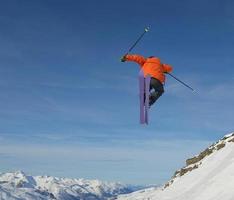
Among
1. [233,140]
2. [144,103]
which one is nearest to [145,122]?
[144,103]

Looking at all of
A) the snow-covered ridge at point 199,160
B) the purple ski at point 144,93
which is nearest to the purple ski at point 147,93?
the purple ski at point 144,93

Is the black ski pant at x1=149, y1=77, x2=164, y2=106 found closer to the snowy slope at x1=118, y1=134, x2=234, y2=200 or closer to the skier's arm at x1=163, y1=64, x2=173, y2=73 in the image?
the skier's arm at x1=163, y1=64, x2=173, y2=73

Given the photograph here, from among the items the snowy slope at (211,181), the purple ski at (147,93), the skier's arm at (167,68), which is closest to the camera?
the purple ski at (147,93)

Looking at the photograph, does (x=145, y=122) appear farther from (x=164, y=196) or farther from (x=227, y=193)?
(x=164, y=196)

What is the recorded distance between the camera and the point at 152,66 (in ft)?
69.2

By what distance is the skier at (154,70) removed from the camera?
20.9m

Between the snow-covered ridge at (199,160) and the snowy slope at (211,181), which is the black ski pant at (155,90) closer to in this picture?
the snowy slope at (211,181)

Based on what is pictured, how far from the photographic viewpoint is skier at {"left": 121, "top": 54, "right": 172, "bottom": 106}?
20938mm

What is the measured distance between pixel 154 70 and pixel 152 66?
0.24 meters

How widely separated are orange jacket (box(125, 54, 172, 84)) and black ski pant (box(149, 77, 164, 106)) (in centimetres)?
20

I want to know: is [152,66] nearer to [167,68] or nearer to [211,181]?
[167,68]

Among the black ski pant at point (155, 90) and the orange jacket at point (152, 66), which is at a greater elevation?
the orange jacket at point (152, 66)

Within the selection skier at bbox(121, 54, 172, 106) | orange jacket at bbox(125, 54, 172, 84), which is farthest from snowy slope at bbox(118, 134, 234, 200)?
orange jacket at bbox(125, 54, 172, 84)

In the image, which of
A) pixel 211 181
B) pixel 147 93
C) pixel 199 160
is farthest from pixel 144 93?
pixel 199 160
